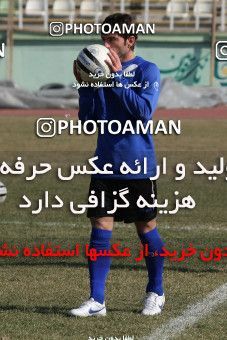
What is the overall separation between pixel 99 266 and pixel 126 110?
1052 millimetres

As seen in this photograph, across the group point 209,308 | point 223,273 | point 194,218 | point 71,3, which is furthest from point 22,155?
point 71,3

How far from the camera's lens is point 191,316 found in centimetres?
852

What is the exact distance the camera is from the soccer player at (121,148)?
8258 mm

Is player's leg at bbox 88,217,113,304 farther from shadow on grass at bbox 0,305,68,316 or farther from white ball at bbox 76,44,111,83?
white ball at bbox 76,44,111,83

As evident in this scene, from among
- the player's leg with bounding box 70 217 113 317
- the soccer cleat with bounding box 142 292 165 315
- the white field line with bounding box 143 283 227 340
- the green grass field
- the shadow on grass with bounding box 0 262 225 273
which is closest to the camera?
the white field line with bounding box 143 283 227 340

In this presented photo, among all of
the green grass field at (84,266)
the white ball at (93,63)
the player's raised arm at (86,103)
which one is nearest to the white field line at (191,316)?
the green grass field at (84,266)

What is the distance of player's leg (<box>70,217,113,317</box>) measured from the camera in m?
8.40

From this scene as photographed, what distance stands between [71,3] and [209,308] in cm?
2983

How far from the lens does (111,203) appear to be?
8438mm

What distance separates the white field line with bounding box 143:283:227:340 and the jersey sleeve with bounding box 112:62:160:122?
132 cm

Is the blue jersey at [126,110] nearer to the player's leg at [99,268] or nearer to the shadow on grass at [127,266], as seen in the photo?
the player's leg at [99,268]

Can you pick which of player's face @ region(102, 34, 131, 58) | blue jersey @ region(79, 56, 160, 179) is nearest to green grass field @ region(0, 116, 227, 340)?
blue jersey @ region(79, 56, 160, 179)

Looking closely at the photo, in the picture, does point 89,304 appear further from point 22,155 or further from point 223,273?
→ point 22,155

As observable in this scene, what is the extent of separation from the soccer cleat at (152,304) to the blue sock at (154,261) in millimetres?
48
